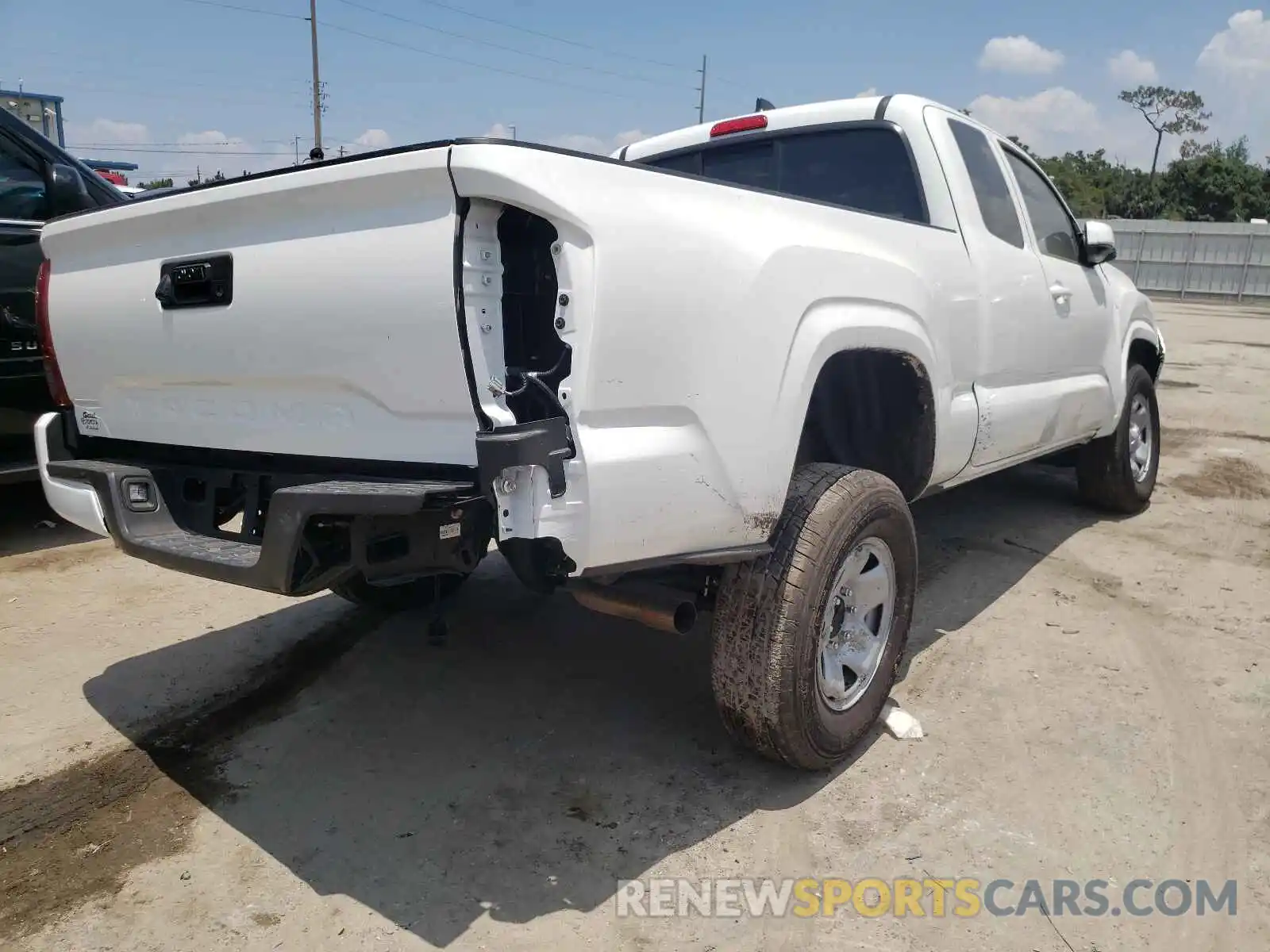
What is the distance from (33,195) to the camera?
5199mm

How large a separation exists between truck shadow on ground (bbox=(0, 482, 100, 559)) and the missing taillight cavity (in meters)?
4.24

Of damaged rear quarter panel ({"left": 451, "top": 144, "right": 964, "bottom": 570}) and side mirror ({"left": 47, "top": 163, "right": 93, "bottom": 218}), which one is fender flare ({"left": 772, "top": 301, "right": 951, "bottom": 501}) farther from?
side mirror ({"left": 47, "top": 163, "right": 93, "bottom": 218})

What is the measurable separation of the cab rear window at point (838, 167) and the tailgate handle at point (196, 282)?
180 cm

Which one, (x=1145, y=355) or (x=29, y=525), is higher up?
(x=1145, y=355)

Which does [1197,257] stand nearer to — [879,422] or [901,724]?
[879,422]

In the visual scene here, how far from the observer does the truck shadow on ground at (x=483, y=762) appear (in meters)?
2.46

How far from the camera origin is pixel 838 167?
3906 mm

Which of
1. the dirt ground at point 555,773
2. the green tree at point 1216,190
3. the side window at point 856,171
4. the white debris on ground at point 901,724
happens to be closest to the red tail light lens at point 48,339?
the dirt ground at point 555,773

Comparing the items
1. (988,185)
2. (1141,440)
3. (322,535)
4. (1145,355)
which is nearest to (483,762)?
(322,535)

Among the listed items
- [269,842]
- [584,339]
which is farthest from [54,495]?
[584,339]

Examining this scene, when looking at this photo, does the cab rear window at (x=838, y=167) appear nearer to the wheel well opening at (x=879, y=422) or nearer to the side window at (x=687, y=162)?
the side window at (x=687, y=162)

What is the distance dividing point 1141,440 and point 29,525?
22.4ft

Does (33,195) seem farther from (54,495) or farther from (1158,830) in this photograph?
→ (1158,830)

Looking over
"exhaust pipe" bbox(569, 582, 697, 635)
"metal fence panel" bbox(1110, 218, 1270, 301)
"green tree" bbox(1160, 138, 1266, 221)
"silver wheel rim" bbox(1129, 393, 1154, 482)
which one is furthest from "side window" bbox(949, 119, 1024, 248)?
"green tree" bbox(1160, 138, 1266, 221)
